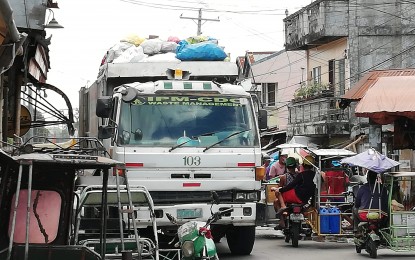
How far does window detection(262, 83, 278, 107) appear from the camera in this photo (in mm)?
45938

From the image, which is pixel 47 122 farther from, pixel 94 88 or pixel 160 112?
pixel 160 112

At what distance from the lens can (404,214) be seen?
525 inches

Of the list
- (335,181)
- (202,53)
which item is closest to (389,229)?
(202,53)

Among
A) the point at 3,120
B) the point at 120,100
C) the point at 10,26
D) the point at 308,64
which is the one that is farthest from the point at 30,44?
the point at 308,64

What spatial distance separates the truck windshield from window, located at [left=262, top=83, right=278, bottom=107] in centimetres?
3336

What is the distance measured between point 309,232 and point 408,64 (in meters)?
19.8

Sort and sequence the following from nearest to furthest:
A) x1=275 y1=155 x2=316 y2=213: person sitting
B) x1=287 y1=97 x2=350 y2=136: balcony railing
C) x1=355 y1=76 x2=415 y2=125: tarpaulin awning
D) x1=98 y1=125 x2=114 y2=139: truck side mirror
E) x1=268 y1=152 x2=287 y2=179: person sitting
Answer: x1=98 y1=125 x2=114 y2=139: truck side mirror → x1=275 y1=155 x2=316 y2=213: person sitting → x1=355 y1=76 x2=415 y2=125: tarpaulin awning → x1=268 y1=152 x2=287 y2=179: person sitting → x1=287 y1=97 x2=350 y2=136: balcony railing

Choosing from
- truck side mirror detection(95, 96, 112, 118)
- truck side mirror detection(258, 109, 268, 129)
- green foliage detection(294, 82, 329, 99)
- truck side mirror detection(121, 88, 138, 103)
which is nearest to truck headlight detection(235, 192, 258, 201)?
truck side mirror detection(258, 109, 268, 129)

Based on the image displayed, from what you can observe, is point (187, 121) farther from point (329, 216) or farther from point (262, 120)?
point (329, 216)

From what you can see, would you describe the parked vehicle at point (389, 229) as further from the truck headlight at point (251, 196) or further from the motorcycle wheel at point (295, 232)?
the truck headlight at point (251, 196)

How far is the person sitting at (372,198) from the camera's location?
13.6 m

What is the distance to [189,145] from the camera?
40.2 feet

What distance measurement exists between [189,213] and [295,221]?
344 centimetres

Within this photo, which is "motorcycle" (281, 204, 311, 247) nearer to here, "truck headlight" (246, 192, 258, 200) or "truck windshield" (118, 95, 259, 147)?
"truck headlight" (246, 192, 258, 200)
